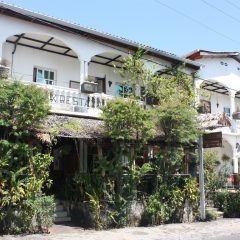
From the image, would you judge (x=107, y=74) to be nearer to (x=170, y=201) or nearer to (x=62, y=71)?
(x=62, y=71)

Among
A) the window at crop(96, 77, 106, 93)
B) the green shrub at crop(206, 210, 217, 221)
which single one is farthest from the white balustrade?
the green shrub at crop(206, 210, 217, 221)

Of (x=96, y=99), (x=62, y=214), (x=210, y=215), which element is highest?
(x=96, y=99)

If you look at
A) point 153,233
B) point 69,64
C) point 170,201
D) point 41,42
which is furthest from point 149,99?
point 153,233

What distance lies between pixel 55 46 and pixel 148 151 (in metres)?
6.20

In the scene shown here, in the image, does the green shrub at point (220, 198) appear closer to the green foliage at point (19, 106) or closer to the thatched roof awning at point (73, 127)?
the thatched roof awning at point (73, 127)

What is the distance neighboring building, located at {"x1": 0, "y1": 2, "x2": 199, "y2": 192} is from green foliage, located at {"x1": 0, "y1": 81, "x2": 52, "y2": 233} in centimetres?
144

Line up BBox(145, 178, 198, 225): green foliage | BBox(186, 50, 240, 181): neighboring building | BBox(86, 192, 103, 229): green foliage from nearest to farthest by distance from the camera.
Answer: BBox(86, 192, 103, 229): green foliage → BBox(145, 178, 198, 225): green foliage → BBox(186, 50, 240, 181): neighboring building

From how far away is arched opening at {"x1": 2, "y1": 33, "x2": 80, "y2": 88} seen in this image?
55.4 feet

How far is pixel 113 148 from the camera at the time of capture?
14648 millimetres

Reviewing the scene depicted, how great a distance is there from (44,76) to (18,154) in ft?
21.4

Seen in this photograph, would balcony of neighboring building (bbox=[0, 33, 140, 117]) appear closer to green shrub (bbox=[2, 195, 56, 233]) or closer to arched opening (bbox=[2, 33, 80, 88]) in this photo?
arched opening (bbox=[2, 33, 80, 88])

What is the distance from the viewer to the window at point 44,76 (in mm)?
17703

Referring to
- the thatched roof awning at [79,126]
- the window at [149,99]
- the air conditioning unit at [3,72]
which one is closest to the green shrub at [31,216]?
the thatched roof awning at [79,126]

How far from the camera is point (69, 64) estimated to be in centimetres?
1881
